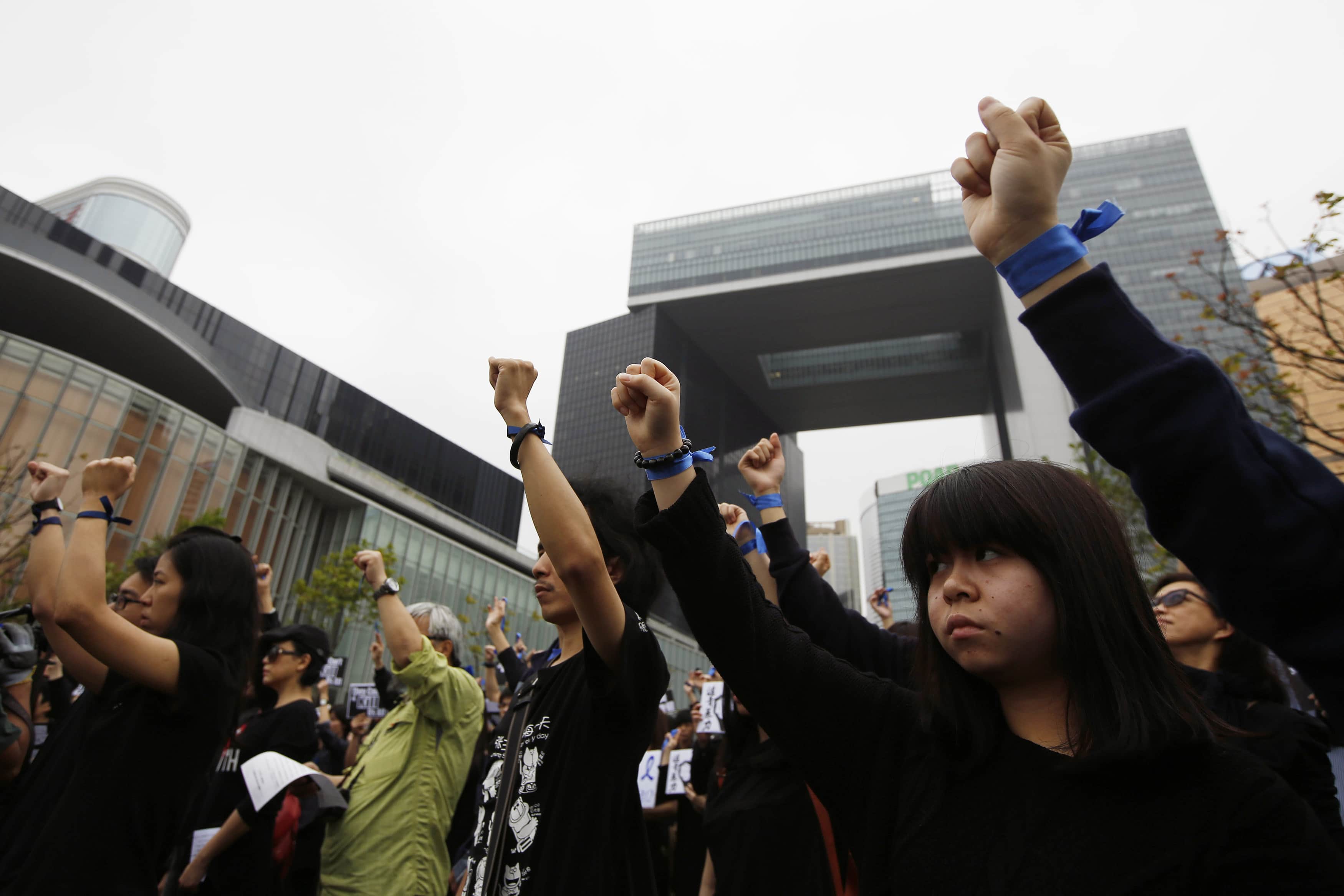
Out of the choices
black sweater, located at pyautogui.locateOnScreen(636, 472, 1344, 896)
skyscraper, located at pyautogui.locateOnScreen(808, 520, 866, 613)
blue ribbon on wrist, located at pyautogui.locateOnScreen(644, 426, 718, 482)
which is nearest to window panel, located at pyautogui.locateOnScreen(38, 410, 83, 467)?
blue ribbon on wrist, located at pyautogui.locateOnScreen(644, 426, 718, 482)

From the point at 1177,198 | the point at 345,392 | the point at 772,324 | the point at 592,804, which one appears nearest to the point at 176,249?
the point at 345,392

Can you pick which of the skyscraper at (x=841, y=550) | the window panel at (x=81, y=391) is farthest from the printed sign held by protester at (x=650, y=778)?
the skyscraper at (x=841, y=550)

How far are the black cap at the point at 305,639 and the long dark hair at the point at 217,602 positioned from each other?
1.12 m

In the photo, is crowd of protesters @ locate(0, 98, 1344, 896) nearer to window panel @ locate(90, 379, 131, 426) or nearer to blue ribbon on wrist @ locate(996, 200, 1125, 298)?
blue ribbon on wrist @ locate(996, 200, 1125, 298)

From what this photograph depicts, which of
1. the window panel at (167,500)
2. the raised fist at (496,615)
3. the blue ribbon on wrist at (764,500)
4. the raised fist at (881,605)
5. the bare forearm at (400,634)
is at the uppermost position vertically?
the window panel at (167,500)

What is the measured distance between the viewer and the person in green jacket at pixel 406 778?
113 inches

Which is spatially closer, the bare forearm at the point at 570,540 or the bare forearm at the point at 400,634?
the bare forearm at the point at 570,540

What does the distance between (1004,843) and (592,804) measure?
1.12m

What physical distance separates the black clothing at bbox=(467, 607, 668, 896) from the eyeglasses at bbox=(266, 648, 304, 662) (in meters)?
2.08

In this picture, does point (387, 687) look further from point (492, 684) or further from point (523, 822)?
point (523, 822)

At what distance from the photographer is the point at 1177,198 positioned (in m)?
45.7

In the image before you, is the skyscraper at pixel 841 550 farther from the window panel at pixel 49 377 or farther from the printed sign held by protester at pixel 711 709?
the printed sign held by protester at pixel 711 709

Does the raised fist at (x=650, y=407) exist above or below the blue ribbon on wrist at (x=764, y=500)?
below

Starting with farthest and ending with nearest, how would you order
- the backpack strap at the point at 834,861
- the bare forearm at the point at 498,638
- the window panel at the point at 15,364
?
1. the window panel at the point at 15,364
2. the bare forearm at the point at 498,638
3. the backpack strap at the point at 834,861
